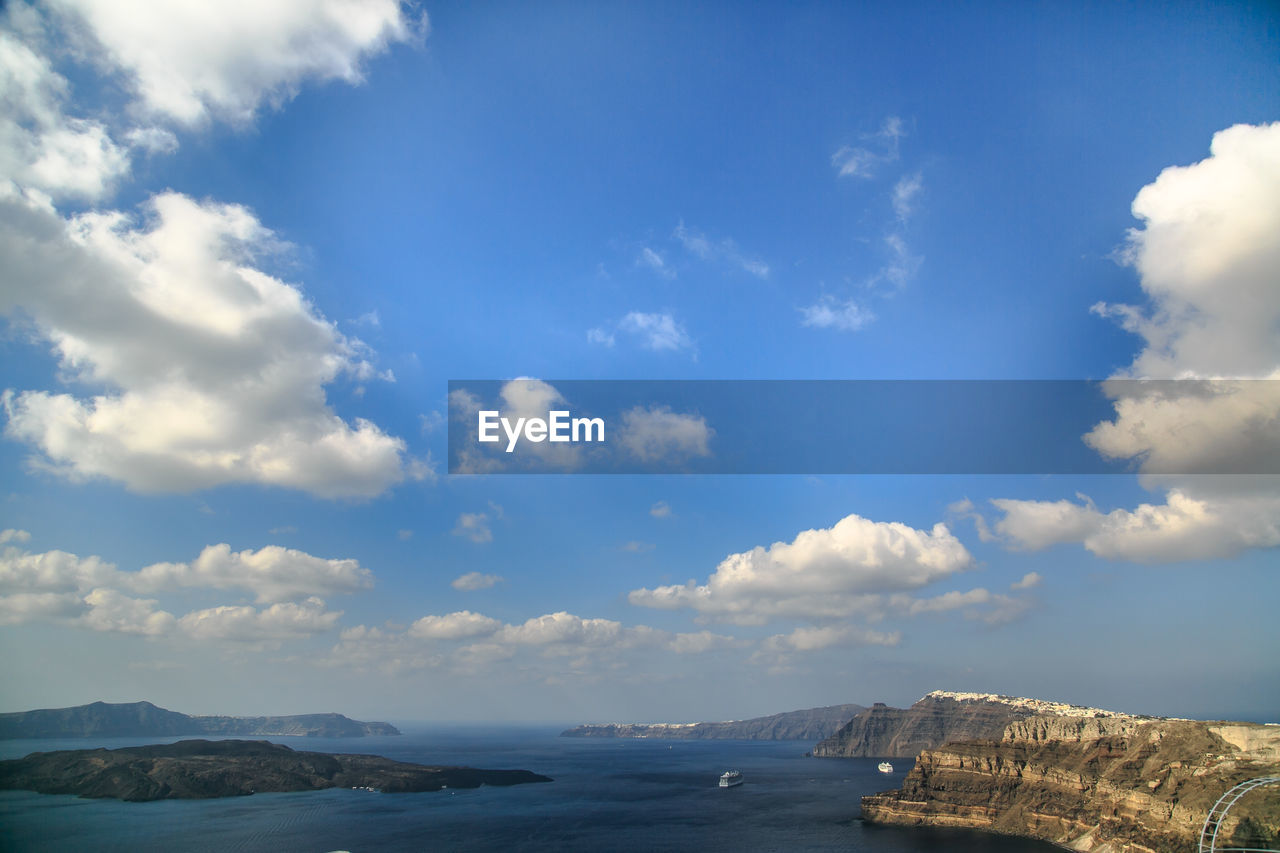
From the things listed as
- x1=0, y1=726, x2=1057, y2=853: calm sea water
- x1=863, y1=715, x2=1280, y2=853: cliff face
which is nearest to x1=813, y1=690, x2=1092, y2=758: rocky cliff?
x1=0, y1=726, x2=1057, y2=853: calm sea water

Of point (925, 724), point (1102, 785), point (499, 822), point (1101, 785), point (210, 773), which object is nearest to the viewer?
point (1102, 785)

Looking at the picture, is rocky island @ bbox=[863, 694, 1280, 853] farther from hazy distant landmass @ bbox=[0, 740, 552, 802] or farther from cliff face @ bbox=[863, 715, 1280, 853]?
hazy distant landmass @ bbox=[0, 740, 552, 802]

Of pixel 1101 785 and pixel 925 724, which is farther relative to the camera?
pixel 925 724

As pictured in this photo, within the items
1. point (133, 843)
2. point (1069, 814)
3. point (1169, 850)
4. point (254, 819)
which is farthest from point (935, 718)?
point (133, 843)

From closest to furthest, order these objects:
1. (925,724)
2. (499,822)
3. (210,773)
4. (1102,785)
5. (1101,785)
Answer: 1. (1102,785)
2. (1101,785)
3. (499,822)
4. (210,773)
5. (925,724)

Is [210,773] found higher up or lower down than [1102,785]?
lower down

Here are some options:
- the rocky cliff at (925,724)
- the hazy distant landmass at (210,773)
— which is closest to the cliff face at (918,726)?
the rocky cliff at (925,724)

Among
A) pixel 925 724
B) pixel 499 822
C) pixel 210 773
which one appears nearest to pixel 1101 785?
pixel 499 822

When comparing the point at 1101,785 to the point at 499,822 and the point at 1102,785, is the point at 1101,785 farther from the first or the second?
the point at 499,822
